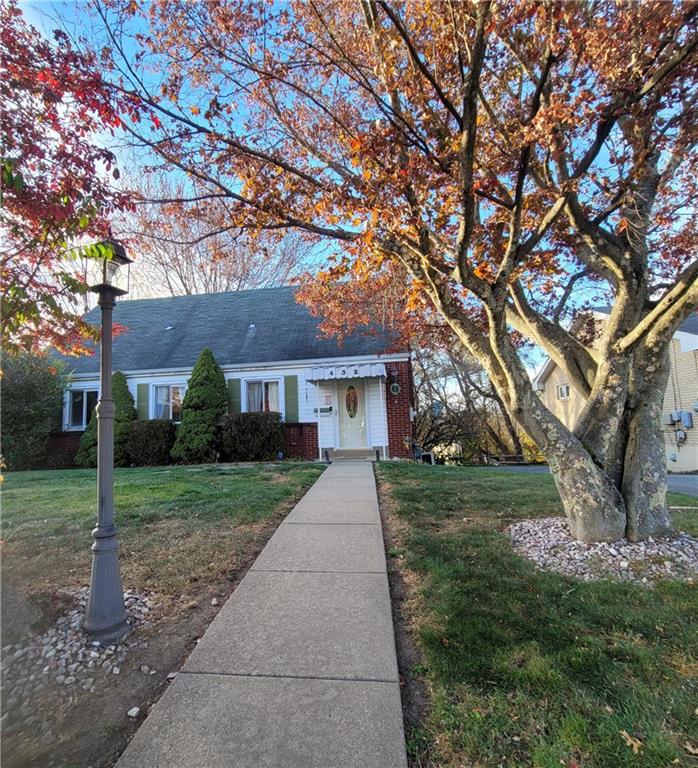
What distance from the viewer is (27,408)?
12.1 m

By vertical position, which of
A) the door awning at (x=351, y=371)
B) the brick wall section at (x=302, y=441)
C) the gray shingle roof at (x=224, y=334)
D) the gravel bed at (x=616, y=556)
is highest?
the gray shingle roof at (x=224, y=334)

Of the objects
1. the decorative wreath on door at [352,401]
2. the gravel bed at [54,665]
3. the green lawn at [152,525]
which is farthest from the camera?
the decorative wreath on door at [352,401]

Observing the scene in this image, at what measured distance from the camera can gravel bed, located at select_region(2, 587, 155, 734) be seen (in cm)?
216

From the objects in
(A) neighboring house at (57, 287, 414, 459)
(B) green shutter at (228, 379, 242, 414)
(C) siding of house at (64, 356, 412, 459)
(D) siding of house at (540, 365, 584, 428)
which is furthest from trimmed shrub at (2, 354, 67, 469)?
(D) siding of house at (540, 365, 584, 428)

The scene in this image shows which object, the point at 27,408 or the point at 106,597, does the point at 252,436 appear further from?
the point at 106,597

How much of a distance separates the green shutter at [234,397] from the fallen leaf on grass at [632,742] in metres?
12.0

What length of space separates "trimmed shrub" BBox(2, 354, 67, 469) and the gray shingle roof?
5.25 ft

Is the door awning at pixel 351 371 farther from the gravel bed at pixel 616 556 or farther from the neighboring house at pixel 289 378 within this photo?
the gravel bed at pixel 616 556

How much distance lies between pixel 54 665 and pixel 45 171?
331cm

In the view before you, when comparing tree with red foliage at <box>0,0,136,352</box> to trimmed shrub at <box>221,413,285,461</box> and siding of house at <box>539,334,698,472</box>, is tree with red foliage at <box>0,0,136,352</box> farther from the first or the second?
siding of house at <box>539,334,698,472</box>

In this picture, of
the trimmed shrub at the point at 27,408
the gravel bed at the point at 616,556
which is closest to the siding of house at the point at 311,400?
the trimmed shrub at the point at 27,408

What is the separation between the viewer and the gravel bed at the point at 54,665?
216cm

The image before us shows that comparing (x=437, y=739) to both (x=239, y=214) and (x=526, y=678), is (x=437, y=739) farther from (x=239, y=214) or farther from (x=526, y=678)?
(x=239, y=214)

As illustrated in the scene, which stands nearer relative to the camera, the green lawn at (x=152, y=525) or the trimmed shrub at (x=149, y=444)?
the green lawn at (x=152, y=525)
